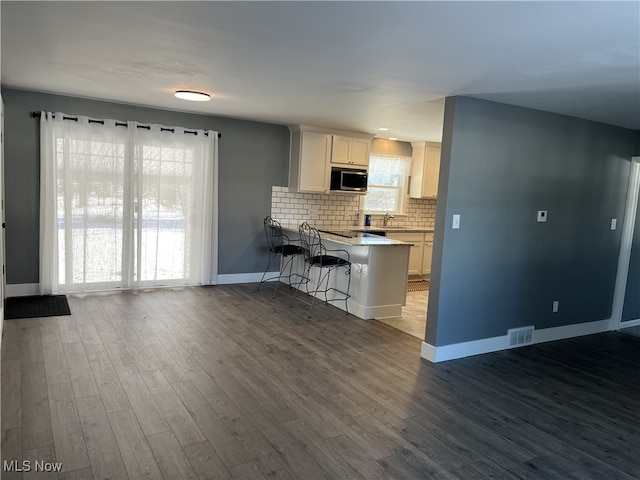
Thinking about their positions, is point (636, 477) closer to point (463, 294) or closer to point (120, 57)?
point (463, 294)

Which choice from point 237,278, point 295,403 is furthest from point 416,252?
point 295,403

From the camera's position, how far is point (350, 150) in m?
6.86

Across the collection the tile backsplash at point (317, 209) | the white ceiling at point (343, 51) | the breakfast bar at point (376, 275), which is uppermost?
the white ceiling at point (343, 51)

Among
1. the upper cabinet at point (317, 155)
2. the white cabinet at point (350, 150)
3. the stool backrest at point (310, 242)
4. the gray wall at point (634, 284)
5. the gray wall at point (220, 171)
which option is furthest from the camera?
the white cabinet at point (350, 150)

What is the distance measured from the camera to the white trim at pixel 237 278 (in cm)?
641

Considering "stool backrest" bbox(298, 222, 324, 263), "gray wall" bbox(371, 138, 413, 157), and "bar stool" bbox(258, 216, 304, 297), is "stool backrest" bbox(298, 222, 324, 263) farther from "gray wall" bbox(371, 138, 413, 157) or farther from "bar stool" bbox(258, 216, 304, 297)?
"gray wall" bbox(371, 138, 413, 157)

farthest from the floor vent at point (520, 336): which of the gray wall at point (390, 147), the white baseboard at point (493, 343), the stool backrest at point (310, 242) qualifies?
the gray wall at point (390, 147)

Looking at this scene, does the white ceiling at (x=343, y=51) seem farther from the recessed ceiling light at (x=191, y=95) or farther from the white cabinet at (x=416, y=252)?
the white cabinet at (x=416, y=252)

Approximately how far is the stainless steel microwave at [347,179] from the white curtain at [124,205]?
1773 mm

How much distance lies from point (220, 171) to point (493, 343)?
4.01 meters

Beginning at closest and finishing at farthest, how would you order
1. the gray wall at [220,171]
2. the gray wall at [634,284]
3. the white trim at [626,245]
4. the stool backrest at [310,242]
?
the gray wall at [220,171] < the white trim at [626,245] < the gray wall at [634,284] < the stool backrest at [310,242]

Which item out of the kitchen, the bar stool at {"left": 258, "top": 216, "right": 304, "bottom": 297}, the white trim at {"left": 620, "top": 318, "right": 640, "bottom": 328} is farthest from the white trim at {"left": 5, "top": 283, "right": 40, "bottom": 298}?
the white trim at {"left": 620, "top": 318, "right": 640, "bottom": 328}

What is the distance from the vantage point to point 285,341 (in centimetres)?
424

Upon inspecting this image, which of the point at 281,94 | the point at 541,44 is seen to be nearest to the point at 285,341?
the point at 281,94
